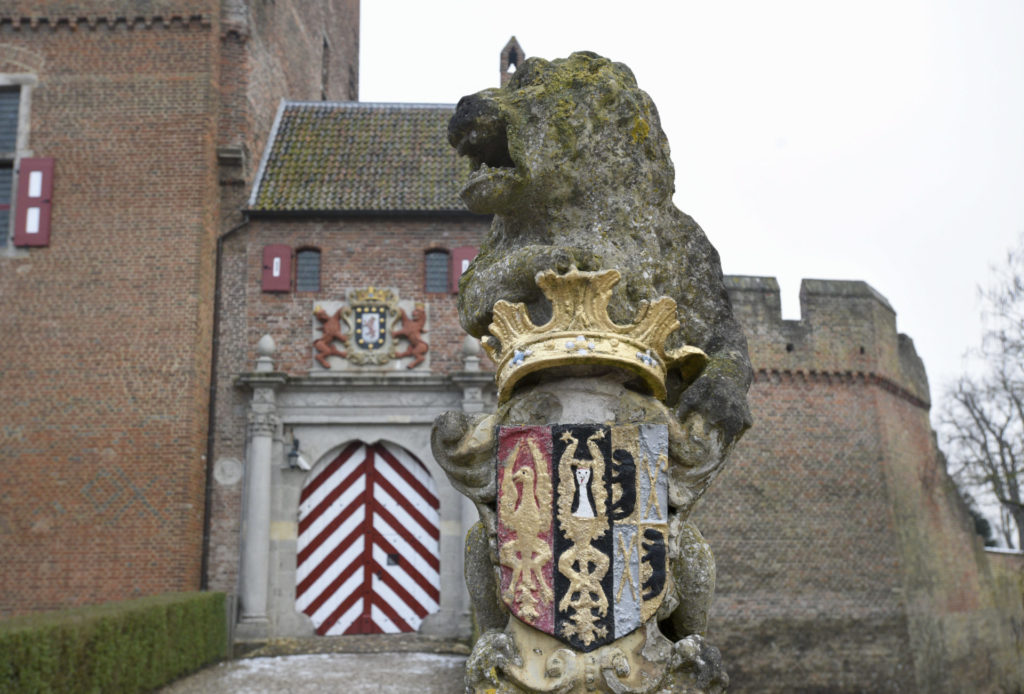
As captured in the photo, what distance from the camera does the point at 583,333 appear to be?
3695 mm

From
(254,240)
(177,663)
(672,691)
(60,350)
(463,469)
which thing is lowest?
(177,663)

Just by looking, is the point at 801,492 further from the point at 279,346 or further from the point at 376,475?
the point at 279,346

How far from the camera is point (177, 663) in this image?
37.6 feet

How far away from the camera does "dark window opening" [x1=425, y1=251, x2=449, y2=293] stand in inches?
605

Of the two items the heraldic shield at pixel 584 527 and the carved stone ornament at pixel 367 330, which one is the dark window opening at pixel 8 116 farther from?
the heraldic shield at pixel 584 527

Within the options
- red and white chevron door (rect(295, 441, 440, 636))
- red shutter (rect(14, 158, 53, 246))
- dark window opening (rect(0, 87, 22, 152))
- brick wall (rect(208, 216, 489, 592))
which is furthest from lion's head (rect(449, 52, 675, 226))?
dark window opening (rect(0, 87, 22, 152))

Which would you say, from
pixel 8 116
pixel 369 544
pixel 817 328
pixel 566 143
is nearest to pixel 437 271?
pixel 369 544

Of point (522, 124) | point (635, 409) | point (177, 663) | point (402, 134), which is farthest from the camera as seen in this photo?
point (402, 134)

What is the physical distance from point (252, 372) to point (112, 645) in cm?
560

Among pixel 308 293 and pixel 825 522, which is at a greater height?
pixel 308 293

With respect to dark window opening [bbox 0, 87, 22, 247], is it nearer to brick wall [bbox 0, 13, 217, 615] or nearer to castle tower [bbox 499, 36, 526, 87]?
brick wall [bbox 0, 13, 217, 615]

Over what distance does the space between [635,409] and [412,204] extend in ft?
39.8

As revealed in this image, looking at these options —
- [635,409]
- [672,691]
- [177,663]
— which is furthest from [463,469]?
[177,663]

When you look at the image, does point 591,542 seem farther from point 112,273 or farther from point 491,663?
point 112,273
